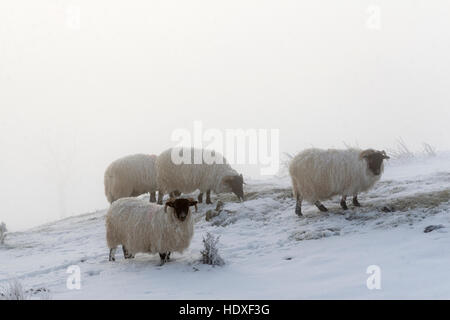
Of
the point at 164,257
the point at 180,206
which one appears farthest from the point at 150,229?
the point at 180,206

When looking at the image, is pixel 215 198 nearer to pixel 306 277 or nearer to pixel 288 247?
pixel 288 247

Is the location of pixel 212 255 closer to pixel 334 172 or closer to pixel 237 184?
pixel 334 172

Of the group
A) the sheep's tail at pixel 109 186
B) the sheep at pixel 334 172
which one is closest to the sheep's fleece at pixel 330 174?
the sheep at pixel 334 172

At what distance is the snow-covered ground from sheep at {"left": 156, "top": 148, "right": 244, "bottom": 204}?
79 centimetres

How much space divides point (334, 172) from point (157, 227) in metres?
3.80

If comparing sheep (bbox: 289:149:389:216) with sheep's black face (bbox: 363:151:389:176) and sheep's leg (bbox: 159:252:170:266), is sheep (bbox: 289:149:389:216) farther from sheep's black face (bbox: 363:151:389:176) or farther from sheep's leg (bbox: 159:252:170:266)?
sheep's leg (bbox: 159:252:170:266)

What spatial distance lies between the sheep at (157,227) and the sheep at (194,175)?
4.34m

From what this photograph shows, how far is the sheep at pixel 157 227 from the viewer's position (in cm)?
857

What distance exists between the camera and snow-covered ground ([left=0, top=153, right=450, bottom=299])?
21.5 feet

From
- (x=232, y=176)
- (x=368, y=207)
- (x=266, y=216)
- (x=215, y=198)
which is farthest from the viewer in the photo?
(x=215, y=198)

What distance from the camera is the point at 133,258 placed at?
9.40 m

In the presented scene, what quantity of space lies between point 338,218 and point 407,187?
2.37 metres

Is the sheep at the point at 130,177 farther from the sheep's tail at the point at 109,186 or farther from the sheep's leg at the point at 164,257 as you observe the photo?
the sheep's leg at the point at 164,257
